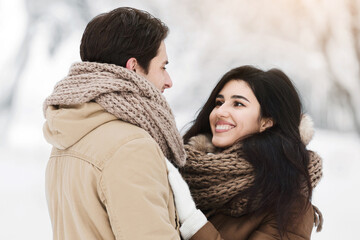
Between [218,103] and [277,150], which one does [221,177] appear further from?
[218,103]

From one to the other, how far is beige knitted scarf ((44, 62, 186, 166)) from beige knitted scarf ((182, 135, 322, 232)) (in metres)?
0.42

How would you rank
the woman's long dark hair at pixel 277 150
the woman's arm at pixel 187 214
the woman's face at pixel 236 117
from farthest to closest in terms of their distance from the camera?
1. the woman's face at pixel 236 117
2. the woman's long dark hair at pixel 277 150
3. the woman's arm at pixel 187 214

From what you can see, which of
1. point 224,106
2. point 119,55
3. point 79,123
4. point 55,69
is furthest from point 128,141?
point 55,69

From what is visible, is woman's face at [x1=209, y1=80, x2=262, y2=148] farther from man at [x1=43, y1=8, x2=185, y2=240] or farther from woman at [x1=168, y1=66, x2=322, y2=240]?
man at [x1=43, y1=8, x2=185, y2=240]

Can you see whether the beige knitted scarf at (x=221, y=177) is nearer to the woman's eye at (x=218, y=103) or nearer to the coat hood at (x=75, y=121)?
the woman's eye at (x=218, y=103)

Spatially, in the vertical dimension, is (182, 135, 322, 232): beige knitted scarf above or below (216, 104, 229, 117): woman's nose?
below

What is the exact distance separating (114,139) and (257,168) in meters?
0.73

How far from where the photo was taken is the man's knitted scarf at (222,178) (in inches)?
61.6

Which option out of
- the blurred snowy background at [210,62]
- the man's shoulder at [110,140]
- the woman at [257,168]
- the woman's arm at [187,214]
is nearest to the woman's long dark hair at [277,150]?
the woman at [257,168]

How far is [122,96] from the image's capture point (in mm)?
1110

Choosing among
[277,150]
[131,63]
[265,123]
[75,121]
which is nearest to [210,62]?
[265,123]

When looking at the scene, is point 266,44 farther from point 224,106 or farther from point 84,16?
point 224,106

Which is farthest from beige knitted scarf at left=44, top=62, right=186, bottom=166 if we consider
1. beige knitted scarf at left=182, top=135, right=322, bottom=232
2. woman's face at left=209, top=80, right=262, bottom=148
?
woman's face at left=209, top=80, right=262, bottom=148

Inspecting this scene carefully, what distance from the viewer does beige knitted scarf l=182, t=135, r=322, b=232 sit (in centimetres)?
156
